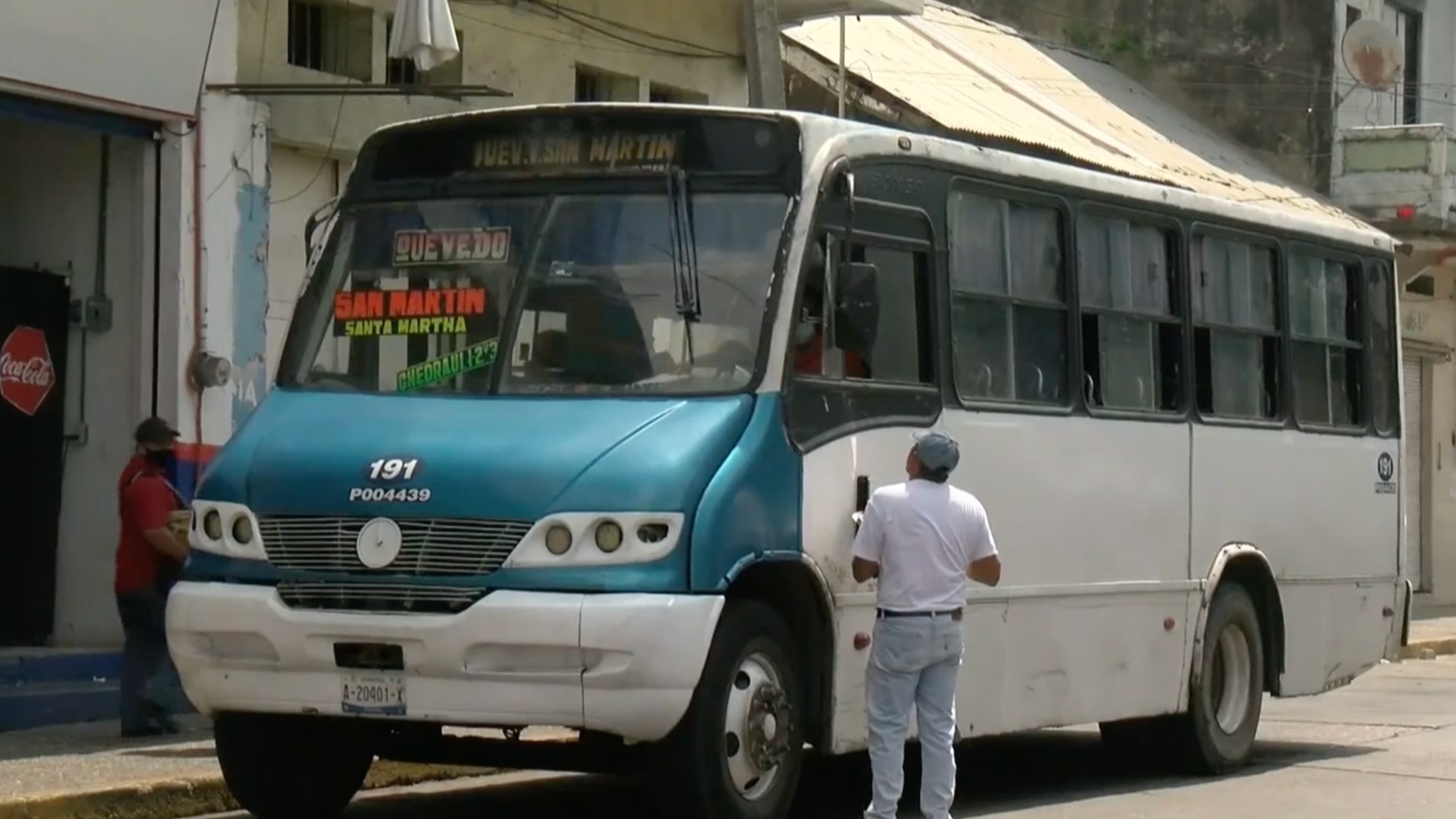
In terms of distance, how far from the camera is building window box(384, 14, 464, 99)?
15797 mm

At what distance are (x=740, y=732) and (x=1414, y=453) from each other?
2358cm

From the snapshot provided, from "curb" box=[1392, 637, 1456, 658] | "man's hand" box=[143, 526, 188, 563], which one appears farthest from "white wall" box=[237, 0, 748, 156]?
"curb" box=[1392, 637, 1456, 658]

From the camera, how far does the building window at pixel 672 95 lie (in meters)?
18.7

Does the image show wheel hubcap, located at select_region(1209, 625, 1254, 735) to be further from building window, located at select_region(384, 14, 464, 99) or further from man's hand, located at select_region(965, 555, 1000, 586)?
building window, located at select_region(384, 14, 464, 99)

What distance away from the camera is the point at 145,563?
12953 mm

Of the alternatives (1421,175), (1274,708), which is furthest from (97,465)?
(1421,175)

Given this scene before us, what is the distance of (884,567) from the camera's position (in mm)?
9594

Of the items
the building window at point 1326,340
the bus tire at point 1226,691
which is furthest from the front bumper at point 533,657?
the building window at point 1326,340

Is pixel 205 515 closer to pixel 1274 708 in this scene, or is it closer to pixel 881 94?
pixel 1274 708

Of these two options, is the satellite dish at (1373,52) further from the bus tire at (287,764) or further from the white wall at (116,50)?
the bus tire at (287,764)

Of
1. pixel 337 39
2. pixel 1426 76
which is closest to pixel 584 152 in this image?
pixel 337 39

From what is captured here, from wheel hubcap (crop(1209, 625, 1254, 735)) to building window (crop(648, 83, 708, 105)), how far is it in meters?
6.69

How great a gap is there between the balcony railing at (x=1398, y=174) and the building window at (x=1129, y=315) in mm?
16947

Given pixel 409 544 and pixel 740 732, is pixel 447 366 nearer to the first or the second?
pixel 409 544
